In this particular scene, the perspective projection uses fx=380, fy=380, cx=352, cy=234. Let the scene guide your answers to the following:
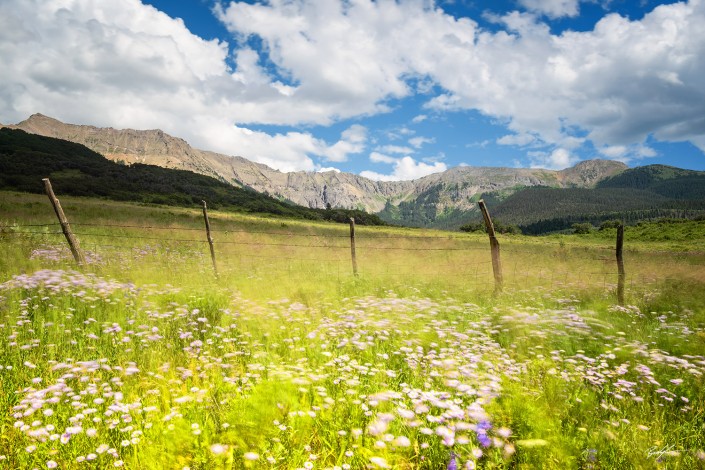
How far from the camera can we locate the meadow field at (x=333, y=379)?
3221mm

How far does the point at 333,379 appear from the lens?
457cm

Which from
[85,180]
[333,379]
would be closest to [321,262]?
[333,379]

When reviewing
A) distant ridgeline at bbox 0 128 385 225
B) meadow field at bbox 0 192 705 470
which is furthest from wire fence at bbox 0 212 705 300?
distant ridgeline at bbox 0 128 385 225

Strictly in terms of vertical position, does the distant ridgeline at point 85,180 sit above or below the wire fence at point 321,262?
above

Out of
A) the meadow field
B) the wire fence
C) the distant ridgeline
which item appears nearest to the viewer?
the meadow field

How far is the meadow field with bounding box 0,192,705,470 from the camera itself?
10.6ft

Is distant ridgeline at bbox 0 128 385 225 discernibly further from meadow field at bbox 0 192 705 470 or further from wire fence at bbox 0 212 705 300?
meadow field at bbox 0 192 705 470

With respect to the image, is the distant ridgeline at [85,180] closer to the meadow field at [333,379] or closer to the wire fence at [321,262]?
the wire fence at [321,262]

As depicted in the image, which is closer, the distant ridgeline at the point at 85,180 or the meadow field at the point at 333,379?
the meadow field at the point at 333,379

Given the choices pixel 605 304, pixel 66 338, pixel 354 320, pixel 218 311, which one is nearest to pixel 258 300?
pixel 218 311

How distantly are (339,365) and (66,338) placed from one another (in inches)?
179

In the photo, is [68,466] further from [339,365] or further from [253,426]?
[339,365]

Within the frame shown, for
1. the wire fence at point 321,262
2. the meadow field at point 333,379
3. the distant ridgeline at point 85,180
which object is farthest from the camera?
the distant ridgeline at point 85,180

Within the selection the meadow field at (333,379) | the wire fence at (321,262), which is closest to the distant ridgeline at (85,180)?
the wire fence at (321,262)
